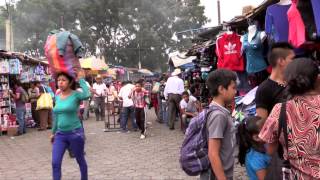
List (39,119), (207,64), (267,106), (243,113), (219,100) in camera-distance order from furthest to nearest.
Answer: (39,119) < (207,64) < (243,113) < (267,106) < (219,100)

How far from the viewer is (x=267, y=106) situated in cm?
371

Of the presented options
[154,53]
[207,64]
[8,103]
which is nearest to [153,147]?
[207,64]

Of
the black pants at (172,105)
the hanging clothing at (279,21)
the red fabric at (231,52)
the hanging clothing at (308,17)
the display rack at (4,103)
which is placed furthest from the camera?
the display rack at (4,103)

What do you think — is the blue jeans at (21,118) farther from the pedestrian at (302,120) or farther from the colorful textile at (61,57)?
→ the pedestrian at (302,120)

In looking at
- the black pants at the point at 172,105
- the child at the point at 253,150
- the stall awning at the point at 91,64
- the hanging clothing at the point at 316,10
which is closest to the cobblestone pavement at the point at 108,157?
the black pants at the point at 172,105

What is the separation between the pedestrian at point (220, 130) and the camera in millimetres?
3074

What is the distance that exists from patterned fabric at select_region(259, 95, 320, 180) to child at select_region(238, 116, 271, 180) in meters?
1.03

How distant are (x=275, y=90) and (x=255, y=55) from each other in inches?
103

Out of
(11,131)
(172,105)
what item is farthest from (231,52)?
(11,131)

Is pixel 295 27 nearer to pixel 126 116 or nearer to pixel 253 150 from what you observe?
pixel 253 150

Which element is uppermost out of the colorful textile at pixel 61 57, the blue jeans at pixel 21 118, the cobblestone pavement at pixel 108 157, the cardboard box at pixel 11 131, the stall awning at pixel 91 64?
the stall awning at pixel 91 64

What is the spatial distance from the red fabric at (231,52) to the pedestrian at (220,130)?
3.97 m

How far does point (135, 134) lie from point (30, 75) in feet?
17.2

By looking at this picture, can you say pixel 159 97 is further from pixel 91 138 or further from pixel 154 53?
pixel 154 53
